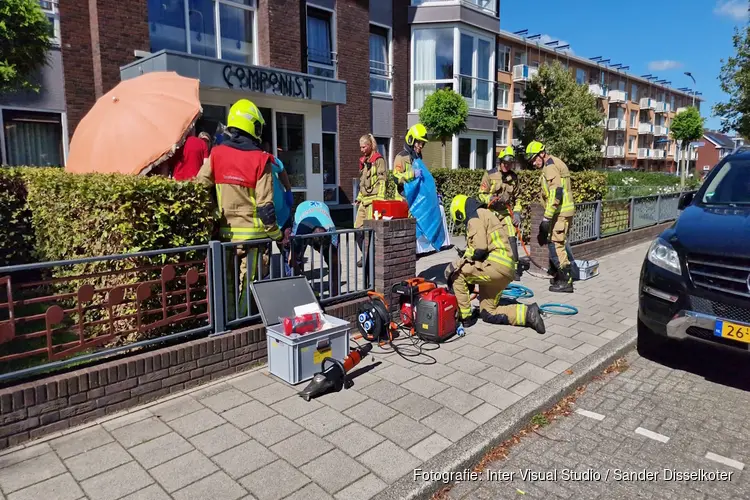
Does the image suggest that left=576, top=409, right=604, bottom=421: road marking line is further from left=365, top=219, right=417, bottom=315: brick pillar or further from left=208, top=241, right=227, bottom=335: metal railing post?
left=208, top=241, right=227, bottom=335: metal railing post

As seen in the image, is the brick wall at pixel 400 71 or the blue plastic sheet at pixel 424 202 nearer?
the blue plastic sheet at pixel 424 202

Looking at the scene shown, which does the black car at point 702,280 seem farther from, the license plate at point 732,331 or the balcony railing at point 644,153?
the balcony railing at point 644,153

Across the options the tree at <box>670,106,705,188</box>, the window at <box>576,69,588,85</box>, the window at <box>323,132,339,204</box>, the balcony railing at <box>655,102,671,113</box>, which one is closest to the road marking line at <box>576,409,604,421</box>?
the window at <box>323,132,339,204</box>

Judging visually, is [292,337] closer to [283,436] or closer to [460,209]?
[283,436]

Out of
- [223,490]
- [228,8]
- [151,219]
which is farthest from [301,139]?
[223,490]

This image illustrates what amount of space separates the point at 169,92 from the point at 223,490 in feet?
11.8

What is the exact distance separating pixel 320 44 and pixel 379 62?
294cm

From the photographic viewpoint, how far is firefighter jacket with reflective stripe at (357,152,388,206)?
7.44m

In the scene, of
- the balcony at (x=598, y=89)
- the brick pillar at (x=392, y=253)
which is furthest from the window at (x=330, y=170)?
the balcony at (x=598, y=89)

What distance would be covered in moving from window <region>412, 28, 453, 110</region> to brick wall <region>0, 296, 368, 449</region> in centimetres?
1634

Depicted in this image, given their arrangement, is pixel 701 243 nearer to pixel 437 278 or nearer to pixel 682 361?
pixel 682 361

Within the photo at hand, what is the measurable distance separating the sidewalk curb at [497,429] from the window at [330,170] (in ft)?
38.0

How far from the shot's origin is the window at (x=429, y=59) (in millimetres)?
18953

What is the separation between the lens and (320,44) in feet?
50.4
